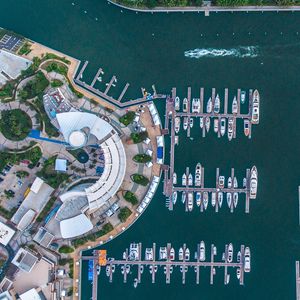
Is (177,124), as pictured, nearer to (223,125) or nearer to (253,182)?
(223,125)

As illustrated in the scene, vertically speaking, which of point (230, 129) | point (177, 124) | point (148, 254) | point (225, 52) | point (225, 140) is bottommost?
point (148, 254)

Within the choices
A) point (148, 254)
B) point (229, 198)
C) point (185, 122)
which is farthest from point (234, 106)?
point (148, 254)

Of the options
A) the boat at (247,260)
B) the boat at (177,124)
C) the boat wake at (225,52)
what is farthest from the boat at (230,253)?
the boat wake at (225,52)

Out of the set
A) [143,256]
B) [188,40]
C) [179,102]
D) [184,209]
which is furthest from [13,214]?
[188,40]

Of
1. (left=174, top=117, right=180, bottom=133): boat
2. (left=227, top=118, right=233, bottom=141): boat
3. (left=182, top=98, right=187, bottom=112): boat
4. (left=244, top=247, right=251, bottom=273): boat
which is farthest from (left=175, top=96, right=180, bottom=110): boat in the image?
(left=244, top=247, right=251, bottom=273): boat

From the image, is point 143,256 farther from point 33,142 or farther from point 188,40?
point 188,40

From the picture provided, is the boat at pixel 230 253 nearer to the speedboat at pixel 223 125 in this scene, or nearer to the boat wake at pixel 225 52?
the speedboat at pixel 223 125
